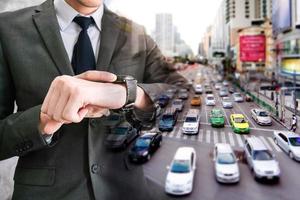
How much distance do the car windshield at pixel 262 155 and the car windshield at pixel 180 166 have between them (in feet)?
1.06

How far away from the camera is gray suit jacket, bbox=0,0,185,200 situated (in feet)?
5.02

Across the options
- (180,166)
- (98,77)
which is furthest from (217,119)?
(98,77)

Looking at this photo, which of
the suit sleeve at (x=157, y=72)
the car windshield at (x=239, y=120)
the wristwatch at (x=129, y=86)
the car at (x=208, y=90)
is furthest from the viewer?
the car at (x=208, y=90)

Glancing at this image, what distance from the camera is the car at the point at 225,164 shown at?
1566 millimetres

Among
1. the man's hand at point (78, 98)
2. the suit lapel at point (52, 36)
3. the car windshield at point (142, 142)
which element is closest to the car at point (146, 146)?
the car windshield at point (142, 142)

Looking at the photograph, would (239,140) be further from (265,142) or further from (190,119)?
(190,119)

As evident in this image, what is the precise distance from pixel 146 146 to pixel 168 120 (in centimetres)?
19

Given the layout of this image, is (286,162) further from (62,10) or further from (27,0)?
(27,0)

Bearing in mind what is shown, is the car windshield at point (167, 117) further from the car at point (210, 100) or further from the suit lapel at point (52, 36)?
the suit lapel at point (52, 36)


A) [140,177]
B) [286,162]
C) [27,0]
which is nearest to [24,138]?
[140,177]

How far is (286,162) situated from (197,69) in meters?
0.74

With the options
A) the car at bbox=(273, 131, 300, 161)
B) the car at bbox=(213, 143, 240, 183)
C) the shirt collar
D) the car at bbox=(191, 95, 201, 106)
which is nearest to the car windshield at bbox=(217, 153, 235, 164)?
the car at bbox=(213, 143, 240, 183)

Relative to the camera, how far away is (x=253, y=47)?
1.84 metres

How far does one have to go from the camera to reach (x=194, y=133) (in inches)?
68.5
